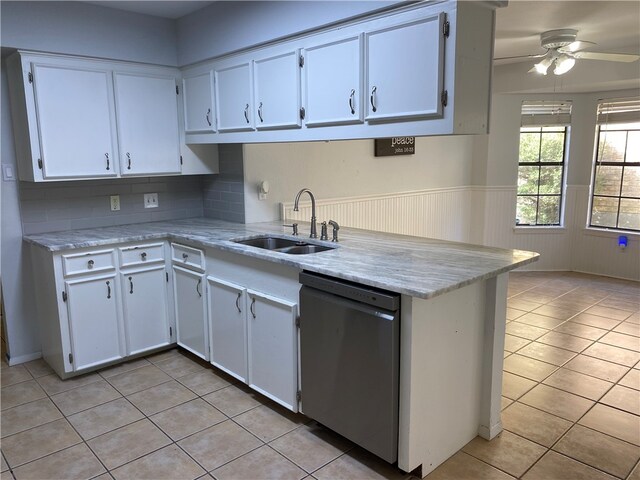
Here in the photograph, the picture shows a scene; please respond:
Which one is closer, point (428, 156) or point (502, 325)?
point (502, 325)

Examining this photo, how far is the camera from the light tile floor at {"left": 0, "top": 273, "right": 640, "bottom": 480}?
7.45 ft

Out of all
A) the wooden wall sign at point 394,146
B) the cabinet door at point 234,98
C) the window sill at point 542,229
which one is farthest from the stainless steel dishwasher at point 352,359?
the window sill at point 542,229

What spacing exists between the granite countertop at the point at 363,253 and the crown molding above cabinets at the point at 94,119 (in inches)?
16.9

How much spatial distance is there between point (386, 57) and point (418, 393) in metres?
1.57

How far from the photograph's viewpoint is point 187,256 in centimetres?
332

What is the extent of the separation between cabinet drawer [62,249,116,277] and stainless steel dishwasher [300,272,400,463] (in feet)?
4.98

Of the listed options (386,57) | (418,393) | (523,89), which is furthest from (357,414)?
(523,89)

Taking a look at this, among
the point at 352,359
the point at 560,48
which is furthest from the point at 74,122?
the point at 560,48

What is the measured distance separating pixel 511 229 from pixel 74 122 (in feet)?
16.7

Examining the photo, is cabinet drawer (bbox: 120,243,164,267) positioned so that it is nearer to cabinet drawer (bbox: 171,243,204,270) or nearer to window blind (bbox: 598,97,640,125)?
cabinet drawer (bbox: 171,243,204,270)

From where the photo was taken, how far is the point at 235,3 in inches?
121

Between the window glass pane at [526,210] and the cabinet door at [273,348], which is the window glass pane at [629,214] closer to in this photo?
the window glass pane at [526,210]

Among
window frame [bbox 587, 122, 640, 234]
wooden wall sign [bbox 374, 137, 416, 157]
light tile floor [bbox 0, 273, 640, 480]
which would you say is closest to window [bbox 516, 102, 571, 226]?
window frame [bbox 587, 122, 640, 234]

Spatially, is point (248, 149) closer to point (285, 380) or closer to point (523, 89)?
point (285, 380)
